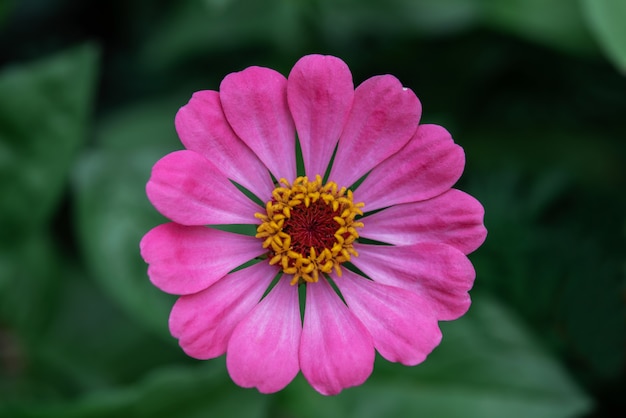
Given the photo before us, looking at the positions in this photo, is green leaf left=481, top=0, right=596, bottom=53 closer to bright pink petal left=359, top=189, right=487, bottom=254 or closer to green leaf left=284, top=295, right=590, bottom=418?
green leaf left=284, top=295, right=590, bottom=418

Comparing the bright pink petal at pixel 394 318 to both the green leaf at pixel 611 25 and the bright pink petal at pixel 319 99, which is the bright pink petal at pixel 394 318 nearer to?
the bright pink petal at pixel 319 99

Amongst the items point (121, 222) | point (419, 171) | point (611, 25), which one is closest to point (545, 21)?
point (611, 25)

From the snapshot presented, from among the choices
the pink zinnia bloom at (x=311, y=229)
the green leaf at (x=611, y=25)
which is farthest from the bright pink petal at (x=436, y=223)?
the green leaf at (x=611, y=25)

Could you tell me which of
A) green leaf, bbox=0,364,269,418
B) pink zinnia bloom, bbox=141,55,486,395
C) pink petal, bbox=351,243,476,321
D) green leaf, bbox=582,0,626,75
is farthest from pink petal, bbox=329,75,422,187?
green leaf, bbox=582,0,626,75

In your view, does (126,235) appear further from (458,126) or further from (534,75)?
(534,75)

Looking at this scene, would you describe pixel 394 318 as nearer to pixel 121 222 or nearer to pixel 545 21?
pixel 121 222

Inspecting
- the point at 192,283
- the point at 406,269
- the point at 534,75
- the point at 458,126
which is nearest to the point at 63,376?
the point at 192,283
